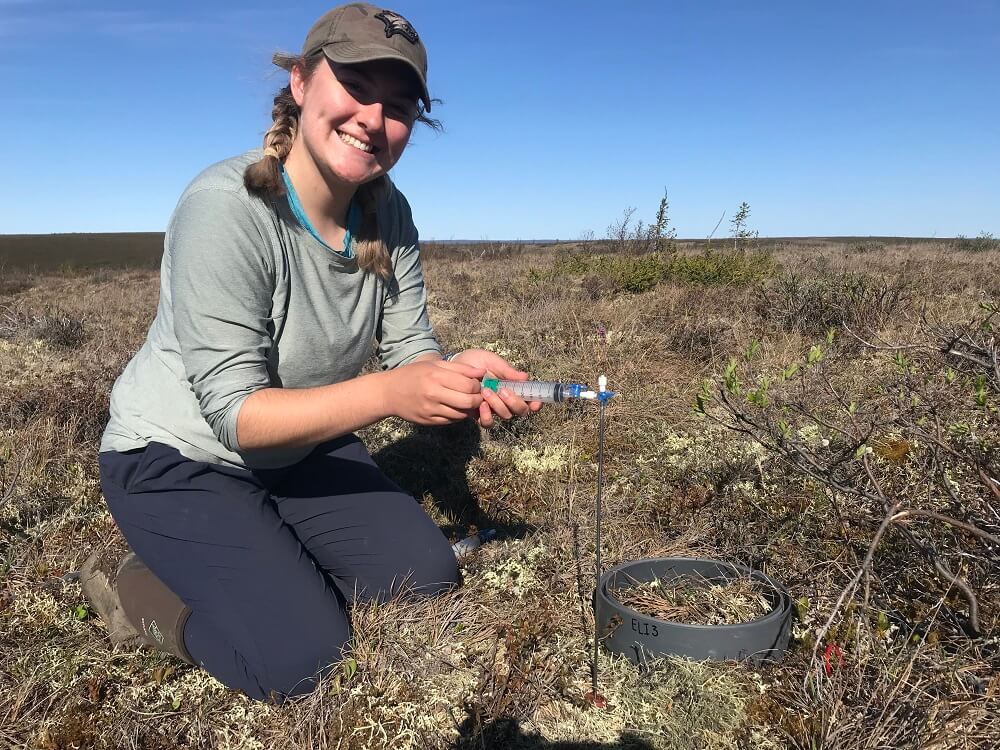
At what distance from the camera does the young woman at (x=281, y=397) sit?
6.40 feet

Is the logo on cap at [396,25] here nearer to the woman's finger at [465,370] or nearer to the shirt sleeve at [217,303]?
the shirt sleeve at [217,303]

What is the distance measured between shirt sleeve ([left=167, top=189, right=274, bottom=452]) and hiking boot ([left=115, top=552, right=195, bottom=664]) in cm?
67

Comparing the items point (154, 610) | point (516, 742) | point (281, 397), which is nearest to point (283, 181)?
point (281, 397)

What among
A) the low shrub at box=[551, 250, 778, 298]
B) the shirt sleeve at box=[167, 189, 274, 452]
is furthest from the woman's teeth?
the low shrub at box=[551, 250, 778, 298]

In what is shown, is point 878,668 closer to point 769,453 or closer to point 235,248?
point 769,453

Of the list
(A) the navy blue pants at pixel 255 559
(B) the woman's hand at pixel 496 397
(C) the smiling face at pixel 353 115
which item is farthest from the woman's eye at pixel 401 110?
(A) the navy blue pants at pixel 255 559

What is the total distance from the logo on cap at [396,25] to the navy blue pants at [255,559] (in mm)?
1582

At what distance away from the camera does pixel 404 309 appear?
110 inches

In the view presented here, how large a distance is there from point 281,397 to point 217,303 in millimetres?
363

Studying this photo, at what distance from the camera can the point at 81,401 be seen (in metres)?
4.20

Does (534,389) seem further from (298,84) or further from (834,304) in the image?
(834,304)

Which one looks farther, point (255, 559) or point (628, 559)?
point (628, 559)

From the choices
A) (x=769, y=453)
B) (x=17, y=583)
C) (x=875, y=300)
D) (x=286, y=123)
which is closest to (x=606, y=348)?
(x=769, y=453)

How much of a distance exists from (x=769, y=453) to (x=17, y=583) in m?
3.39
